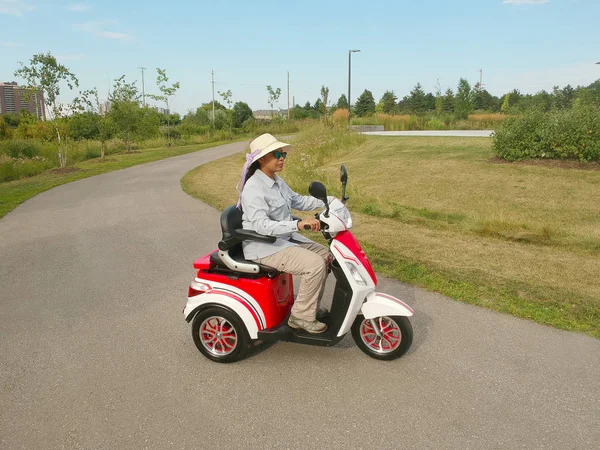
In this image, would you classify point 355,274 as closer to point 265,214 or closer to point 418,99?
point 265,214

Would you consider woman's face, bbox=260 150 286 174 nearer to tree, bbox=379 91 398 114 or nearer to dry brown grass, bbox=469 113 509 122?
dry brown grass, bbox=469 113 509 122

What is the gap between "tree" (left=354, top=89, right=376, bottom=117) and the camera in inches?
2288

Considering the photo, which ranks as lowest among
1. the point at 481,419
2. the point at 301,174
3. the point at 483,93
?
the point at 481,419

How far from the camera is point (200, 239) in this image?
24.3 ft

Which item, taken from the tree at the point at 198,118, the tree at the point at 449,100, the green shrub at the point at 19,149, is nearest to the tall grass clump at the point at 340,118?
the green shrub at the point at 19,149

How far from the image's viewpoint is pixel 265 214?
3.57 metres

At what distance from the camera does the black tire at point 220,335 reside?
3.65m

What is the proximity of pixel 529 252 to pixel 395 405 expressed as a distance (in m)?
4.15

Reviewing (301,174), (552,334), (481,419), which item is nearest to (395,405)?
(481,419)

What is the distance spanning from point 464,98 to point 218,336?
4461cm

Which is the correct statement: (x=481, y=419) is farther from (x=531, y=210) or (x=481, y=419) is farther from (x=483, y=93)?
(x=483, y=93)

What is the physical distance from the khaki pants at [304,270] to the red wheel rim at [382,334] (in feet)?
1.46

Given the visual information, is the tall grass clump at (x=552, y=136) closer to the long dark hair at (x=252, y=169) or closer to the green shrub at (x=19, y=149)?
the long dark hair at (x=252, y=169)

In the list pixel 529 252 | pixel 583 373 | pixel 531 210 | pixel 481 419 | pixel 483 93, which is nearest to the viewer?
pixel 481 419
